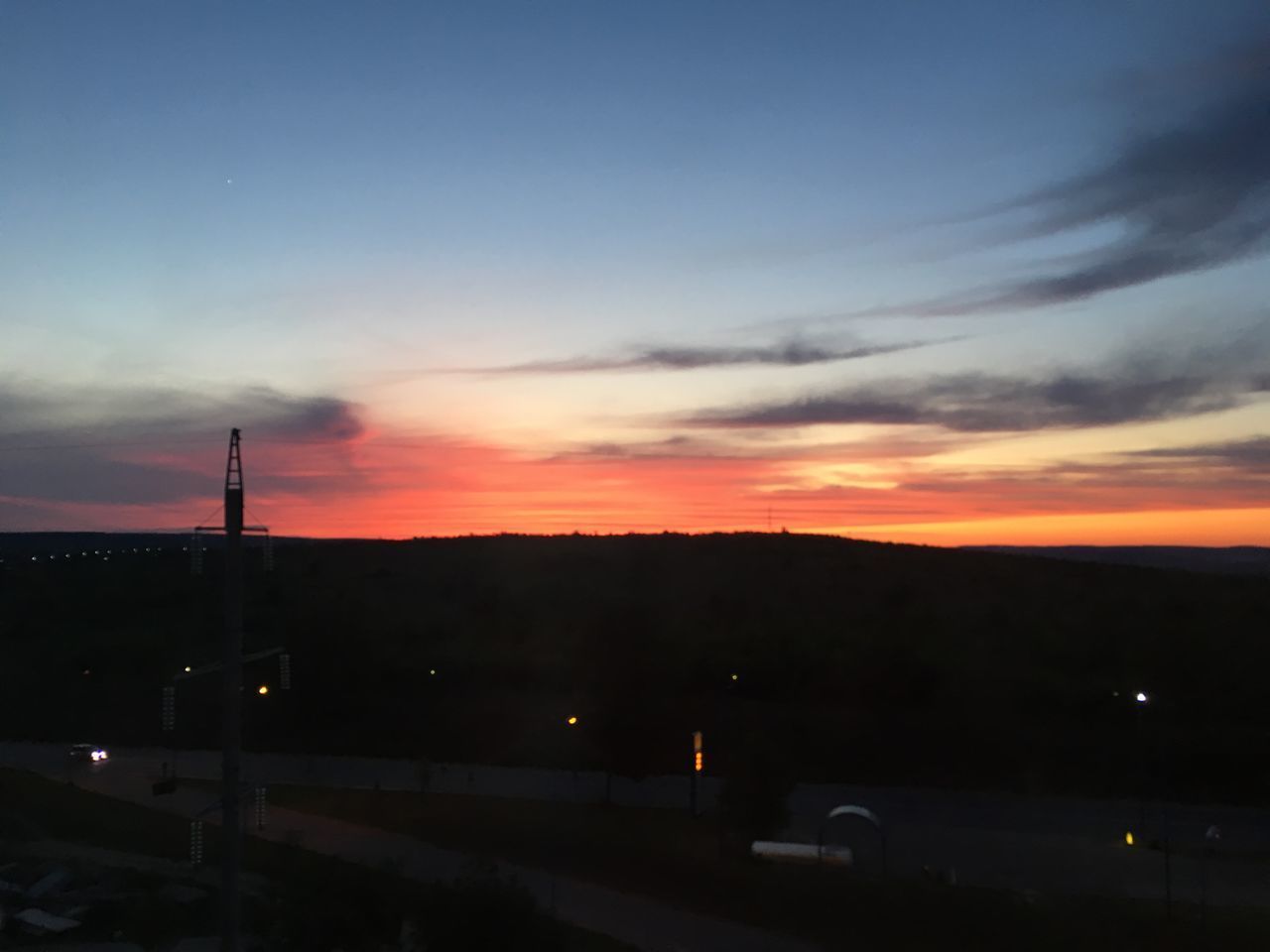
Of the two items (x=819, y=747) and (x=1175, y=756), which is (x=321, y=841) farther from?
(x=1175, y=756)

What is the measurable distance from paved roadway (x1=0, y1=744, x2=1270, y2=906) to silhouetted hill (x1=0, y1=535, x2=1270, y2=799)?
1904 millimetres

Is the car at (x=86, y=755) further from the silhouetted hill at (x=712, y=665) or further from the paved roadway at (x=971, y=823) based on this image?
the silhouetted hill at (x=712, y=665)

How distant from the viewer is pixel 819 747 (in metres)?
30.9

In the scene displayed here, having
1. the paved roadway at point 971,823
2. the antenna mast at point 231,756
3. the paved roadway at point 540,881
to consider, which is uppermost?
the antenna mast at point 231,756

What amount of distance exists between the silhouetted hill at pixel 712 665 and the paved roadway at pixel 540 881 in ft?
14.3

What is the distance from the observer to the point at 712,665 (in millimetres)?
38406

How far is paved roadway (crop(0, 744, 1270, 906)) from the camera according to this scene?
57.1 feet

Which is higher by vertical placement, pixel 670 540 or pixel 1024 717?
pixel 670 540

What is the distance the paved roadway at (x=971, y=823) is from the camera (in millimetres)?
17391

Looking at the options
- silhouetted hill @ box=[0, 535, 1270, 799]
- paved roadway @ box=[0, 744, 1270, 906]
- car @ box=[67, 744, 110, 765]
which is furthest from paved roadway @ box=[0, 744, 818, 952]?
silhouetted hill @ box=[0, 535, 1270, 799]

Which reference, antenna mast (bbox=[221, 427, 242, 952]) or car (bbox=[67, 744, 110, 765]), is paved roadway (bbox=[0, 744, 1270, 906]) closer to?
car (bbox=[67, 744, 110, 765])

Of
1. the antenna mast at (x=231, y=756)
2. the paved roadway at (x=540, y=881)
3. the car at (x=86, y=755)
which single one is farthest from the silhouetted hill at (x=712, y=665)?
the antenna mast at (x=231, y=756)

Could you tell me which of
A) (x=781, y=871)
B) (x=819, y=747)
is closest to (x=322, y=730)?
(x=819, y=747)

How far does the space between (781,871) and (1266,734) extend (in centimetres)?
2186
